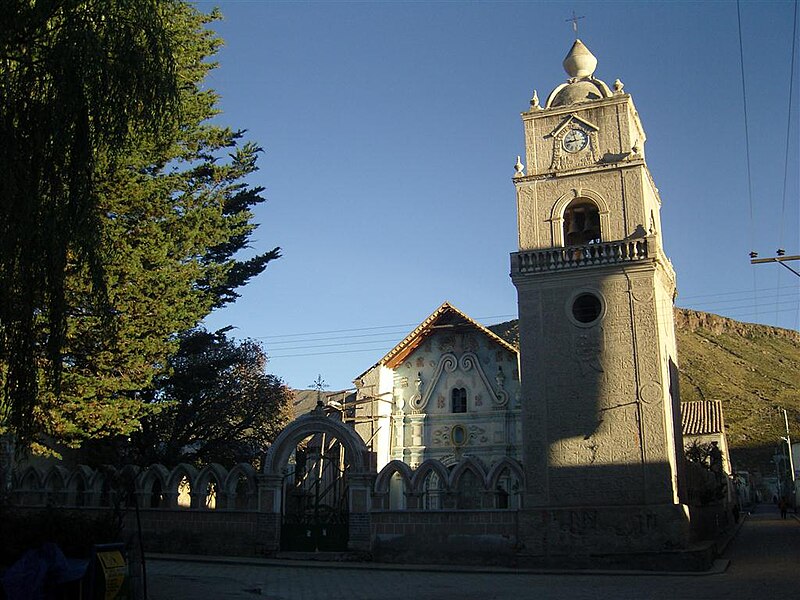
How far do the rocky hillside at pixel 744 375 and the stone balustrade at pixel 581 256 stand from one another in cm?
4681

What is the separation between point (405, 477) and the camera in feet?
68.5

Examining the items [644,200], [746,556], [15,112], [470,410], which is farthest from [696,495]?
[15,112]

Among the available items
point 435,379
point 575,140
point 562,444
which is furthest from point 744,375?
point 562,444

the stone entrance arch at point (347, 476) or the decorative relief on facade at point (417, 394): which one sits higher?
the decorative relief on facade at point (417, 394)

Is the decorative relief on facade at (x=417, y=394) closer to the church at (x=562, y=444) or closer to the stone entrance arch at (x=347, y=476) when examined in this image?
the church at (x=562, y=444)

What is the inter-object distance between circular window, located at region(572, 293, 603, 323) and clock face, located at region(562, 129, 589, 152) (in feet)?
14.4

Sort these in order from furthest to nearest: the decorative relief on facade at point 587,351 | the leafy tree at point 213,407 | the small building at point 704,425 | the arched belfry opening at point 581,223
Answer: the small building at point 704,425, the leafy tree at point 213,407, the arched belfry opening at point 581,223, the decorative relief on facade at point 587,351

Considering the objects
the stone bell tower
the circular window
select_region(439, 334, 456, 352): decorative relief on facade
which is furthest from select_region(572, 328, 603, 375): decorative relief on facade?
select_region(439, 334, 456, 352): decorative relief on facade

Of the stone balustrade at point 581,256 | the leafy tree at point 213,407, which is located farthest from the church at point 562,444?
the leafy tree at point 213,407

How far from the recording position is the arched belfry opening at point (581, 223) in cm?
2238

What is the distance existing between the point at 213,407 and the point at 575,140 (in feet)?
54.9

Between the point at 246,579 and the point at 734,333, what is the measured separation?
118283 millimetres

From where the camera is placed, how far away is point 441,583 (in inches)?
660

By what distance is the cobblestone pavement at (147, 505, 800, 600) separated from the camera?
14.3 metres
